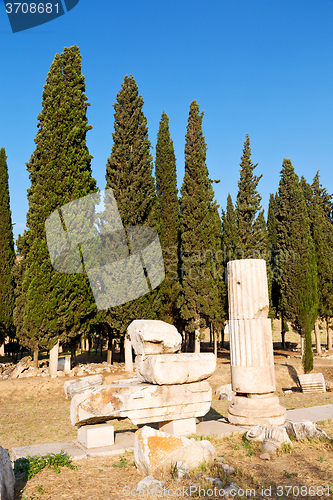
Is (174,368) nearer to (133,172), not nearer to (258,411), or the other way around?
(258,411)

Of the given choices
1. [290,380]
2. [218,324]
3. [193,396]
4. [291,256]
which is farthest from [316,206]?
[193,396]

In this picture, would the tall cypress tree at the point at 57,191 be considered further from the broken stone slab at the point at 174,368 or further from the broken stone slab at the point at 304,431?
the broken stone slab at the point at 304,431

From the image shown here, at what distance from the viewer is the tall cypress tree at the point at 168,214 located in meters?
21.4

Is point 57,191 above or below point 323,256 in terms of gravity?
above

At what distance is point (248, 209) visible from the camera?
2402cm

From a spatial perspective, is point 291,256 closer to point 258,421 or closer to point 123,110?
point 123,110

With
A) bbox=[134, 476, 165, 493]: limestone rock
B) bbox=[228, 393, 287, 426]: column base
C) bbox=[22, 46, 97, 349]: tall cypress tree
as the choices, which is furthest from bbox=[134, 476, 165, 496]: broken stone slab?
bbox=[22, 46, 97, 349]: tall cypress tree

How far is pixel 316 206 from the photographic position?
92.3 ft

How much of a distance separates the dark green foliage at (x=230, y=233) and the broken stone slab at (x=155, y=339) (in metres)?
17.7

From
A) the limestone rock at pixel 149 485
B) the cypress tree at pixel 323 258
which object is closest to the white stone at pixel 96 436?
the limestone rock at pixel 149 485

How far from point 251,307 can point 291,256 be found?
56.1 feet

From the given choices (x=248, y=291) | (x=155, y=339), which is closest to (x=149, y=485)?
(x=155, y=339)

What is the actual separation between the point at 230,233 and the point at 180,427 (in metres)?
23.3

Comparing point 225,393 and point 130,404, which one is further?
point 225,393
